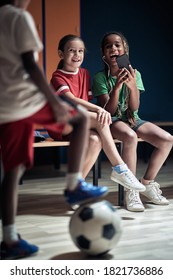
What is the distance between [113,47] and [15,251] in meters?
1.58

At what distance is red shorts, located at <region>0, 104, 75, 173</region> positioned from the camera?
199 cm

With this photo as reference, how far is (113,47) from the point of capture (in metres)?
3.18

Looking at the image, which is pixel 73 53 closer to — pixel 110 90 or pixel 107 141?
pixel 110 90

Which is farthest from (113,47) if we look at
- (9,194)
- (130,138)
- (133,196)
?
(9,194)

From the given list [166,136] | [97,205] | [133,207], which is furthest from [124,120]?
[97,205]

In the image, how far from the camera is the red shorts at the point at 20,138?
1.99 m

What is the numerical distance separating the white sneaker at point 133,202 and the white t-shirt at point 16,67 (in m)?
1.20

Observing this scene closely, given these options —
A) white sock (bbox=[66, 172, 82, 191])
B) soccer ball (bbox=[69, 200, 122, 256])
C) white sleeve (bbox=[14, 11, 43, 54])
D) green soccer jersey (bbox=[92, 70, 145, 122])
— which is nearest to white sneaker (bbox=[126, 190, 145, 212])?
green soccer jersey (bbox=[92, 70, 145, 122])

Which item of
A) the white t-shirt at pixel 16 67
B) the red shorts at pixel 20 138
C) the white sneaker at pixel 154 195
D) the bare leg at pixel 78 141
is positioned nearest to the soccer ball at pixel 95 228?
the bare leg at pixel 78 141

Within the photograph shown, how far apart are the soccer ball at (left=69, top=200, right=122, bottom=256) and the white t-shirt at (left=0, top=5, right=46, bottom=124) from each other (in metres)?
0.46

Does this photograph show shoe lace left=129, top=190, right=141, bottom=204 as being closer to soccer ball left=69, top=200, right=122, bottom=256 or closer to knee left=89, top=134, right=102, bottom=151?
knee left=89, top=134, right=102, bottom=151

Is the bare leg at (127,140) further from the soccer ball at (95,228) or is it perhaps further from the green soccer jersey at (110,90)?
the soccer ball at (95,228)

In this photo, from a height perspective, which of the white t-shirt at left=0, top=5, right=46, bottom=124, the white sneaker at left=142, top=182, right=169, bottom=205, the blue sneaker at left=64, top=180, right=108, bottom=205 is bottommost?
the white sneaker at left=142, top=182, right=169, bottom=205
